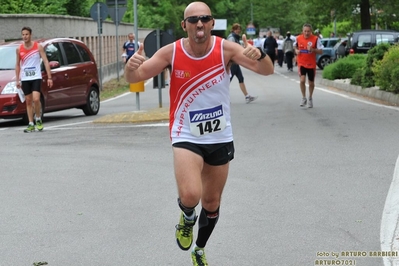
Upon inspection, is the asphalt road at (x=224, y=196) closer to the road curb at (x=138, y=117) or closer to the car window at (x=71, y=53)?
the road curb at (x=138, y=117)

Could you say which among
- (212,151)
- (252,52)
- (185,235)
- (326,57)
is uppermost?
(252,52)

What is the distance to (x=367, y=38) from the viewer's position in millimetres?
37969

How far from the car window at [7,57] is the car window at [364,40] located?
20849 millimetres

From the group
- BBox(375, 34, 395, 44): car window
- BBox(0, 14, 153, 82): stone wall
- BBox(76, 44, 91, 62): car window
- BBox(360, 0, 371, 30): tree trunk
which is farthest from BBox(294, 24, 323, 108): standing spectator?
BBox(360, 0, 371, 30): tree trunk

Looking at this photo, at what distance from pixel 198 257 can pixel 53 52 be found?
45.6 feet

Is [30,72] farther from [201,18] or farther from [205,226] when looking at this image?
[201,18]

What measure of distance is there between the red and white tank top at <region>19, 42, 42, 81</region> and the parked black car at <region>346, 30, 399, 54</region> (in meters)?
22.8

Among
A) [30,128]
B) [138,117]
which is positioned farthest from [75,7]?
[30,128]

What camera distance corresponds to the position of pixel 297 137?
13891 millimetres

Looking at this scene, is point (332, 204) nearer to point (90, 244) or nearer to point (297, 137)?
point (90, 244)

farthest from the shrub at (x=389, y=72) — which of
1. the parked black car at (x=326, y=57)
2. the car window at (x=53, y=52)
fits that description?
the parked black car at (x=326, y=57)

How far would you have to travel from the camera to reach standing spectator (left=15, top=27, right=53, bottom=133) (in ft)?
54.1

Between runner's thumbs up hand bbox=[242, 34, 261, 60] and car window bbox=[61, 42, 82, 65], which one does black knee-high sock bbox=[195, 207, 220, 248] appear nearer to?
runner's thumbs up hand bbox=[242, 34, 261, 60]

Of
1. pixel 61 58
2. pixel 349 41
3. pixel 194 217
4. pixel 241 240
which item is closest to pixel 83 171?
pixel 241 240
